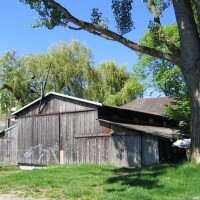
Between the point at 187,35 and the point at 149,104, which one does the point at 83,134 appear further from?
the point at 149,104

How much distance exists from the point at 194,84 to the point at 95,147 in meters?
14.4

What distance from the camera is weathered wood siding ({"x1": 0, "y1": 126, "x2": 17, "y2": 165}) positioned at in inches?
1339

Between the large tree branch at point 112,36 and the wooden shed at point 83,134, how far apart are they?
1075 centimetres

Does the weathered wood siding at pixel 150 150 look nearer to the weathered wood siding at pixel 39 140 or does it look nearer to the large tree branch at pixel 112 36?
the weathered wood siding at pixel 39 140

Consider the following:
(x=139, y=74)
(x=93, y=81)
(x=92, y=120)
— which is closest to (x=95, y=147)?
(x=92, y=120)

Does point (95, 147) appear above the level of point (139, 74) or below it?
below

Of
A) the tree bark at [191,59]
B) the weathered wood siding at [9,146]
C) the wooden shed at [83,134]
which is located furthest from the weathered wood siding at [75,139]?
the tree bark at [191,59]

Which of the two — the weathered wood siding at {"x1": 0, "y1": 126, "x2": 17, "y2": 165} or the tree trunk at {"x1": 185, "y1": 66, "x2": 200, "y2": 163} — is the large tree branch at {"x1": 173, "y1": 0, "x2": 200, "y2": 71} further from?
the weathered wood siding at {"x1": 0, "y1": 126, "x2": 17, "y2": 165}

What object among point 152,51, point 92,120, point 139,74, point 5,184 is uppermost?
point 139,74

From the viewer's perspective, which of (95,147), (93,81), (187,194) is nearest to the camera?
(187,194)

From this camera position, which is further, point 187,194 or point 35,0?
point 35,0

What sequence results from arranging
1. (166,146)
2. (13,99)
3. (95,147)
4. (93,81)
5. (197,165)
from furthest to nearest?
1. (13,99)
2. (93,81)
3. (95,147)
4. (166,146)
5. (197,165)

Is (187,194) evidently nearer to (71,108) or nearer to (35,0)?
(35,0)

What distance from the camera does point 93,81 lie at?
42188 mm
